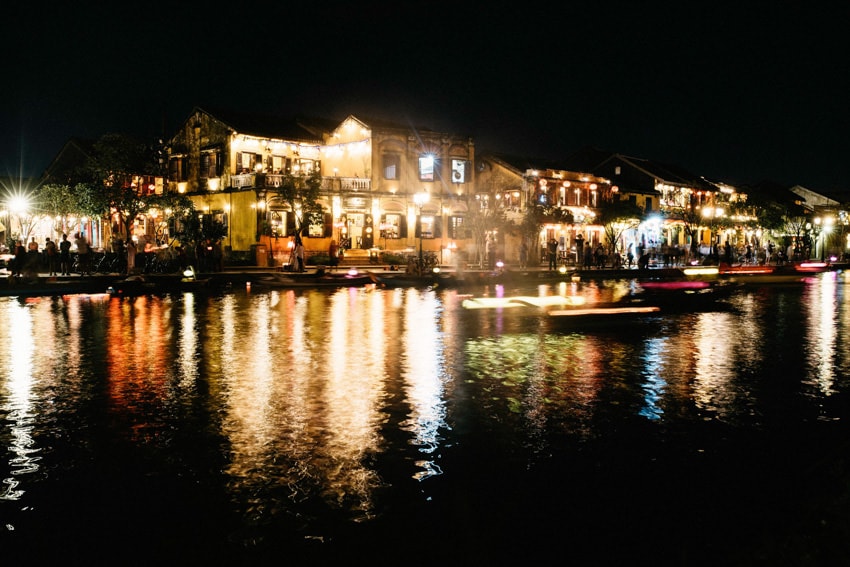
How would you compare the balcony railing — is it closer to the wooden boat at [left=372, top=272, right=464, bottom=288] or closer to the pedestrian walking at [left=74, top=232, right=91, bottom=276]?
the wooden boat at [left=372, top=272, right=464, bottom=288]

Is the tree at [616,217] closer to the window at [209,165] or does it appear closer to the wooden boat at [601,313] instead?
the window at [209,165]

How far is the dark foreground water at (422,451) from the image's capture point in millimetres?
4375

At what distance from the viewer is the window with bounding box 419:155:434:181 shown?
169 feet

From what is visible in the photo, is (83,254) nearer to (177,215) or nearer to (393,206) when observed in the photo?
(177,215)

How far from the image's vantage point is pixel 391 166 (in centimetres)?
5059

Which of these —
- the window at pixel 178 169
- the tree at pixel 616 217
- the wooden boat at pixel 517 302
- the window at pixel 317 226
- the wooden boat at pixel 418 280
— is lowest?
the wooden boat at pixel 517 302

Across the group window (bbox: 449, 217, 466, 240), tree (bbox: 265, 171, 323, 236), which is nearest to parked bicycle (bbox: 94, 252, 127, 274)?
tree (bbox: 265, 171, 323, 236)

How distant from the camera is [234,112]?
165 feet

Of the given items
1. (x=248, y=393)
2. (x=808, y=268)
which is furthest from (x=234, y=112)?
(x=248, y=393)

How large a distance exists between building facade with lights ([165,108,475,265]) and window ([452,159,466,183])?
0.22 ft

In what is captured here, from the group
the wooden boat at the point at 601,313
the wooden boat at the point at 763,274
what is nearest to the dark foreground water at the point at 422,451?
the wooden boat at the point at 601,313

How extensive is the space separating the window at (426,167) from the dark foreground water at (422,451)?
38743 millimetres

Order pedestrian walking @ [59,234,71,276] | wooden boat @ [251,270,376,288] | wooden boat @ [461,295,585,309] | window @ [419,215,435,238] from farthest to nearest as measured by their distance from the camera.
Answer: window @ [419,215,435,238] → pedestrian walking @ [59,234,71,276] → wooden boat @ [251,270,376,288] → wooden boat @ [461,295,585,309]

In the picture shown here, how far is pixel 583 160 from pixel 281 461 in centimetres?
7468
